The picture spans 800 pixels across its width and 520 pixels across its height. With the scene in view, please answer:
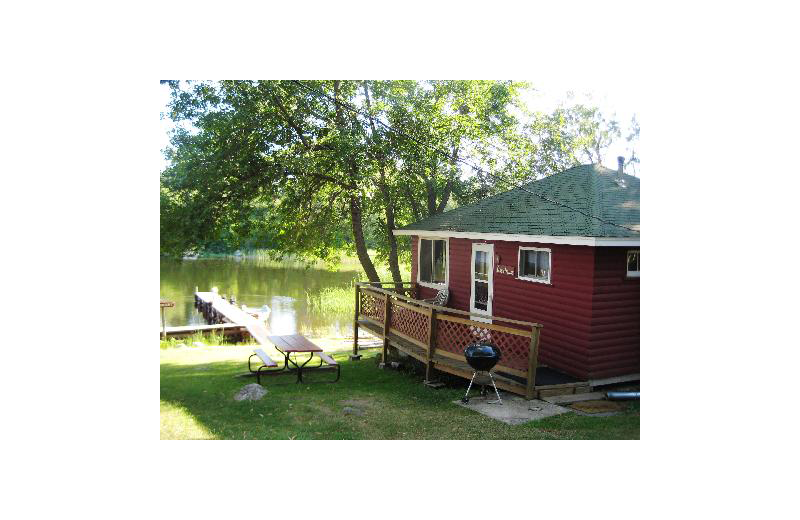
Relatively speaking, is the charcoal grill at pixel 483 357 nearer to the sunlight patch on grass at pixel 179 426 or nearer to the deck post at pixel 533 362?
the deck post at pixel 533 362

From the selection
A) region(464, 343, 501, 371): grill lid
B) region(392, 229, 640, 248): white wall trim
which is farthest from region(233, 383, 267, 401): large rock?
region(392, 229, 640, 248): white wall trim

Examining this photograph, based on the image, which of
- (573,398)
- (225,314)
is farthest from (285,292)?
(573,398)

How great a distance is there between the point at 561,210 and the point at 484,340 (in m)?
1.84

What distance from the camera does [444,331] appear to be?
685 centimetres

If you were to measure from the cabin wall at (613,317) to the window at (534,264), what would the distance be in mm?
646

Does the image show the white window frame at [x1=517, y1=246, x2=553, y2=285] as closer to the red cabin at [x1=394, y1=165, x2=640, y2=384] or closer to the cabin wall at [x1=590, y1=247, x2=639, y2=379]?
the red cabin at [x1=394, y1=165, x2=640, y2=384]

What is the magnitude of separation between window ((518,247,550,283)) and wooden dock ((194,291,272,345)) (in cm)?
422

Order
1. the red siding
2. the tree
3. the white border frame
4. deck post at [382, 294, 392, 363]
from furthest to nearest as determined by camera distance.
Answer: deck post at [382, 294, 392, 363], the white border frame, the tree, the red siding

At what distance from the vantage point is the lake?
32.5 ft

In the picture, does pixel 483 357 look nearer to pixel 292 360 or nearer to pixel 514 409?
pixel 514 409

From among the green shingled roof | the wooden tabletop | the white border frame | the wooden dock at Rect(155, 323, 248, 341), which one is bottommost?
the wooden dock at Rect(155, 323, 248, 341)

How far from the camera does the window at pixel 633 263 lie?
20.9 ft
